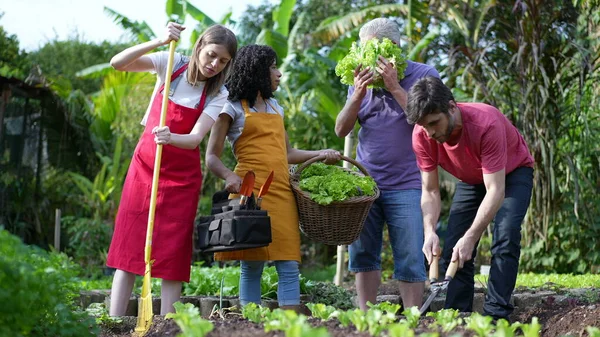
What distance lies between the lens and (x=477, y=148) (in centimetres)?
419

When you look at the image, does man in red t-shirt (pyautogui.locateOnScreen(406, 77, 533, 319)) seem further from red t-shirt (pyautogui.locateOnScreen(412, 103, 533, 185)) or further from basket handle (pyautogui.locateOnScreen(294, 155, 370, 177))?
basket handle (pyautogui.locateOnScreen(294, 155, 370, 177))

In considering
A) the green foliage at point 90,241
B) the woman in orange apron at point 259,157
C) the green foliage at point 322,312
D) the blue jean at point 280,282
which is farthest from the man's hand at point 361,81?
the green foliage at point 90,241

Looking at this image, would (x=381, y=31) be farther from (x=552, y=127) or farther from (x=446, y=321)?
(x=552, y=127)

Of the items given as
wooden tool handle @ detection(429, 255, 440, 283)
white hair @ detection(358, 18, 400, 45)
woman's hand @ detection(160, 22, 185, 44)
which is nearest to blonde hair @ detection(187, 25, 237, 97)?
woman's hand @ detection(160, 22, 185, 44)

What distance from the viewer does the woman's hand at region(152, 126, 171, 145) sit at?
13.3 ft

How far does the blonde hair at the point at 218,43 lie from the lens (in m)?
4.24

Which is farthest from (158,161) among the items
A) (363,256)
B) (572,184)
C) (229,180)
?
(572,184)

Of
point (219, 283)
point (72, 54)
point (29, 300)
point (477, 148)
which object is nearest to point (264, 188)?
point (477, 148)

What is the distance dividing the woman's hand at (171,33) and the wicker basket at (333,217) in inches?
39.9

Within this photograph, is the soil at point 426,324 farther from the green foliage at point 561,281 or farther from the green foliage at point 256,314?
the green foliage at point 561,281

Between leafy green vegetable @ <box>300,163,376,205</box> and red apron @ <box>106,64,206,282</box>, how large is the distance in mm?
650

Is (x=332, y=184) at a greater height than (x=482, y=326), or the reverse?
(x=332, y=184)

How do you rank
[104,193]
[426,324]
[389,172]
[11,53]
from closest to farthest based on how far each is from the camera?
[426,324]
[389,172]
[104,193]
[11,53]

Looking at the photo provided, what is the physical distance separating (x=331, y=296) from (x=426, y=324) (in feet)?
8.89
